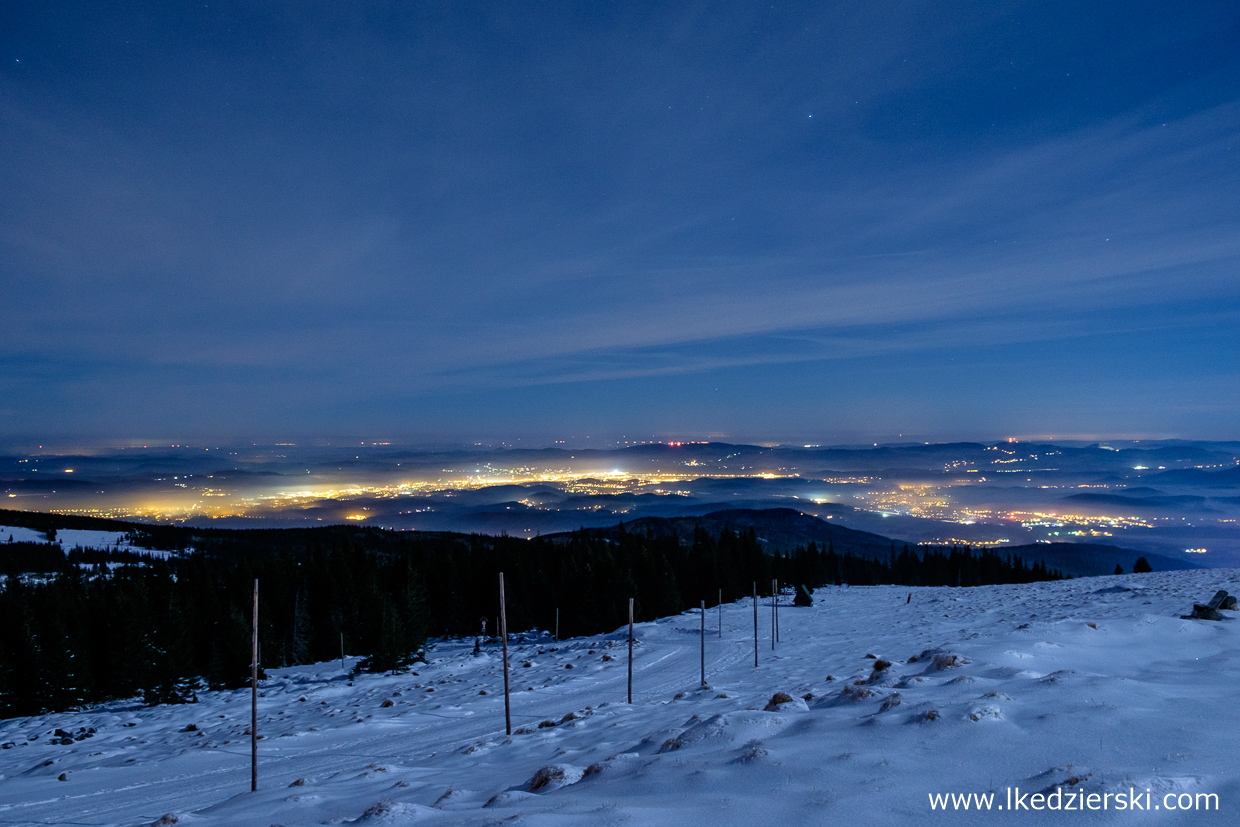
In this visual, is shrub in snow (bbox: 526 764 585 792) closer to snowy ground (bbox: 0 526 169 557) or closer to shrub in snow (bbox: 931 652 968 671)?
shrub in snow (bbox: 931 652 968 671)

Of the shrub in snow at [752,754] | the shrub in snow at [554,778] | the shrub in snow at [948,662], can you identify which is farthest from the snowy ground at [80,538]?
the shrub in snow at [752,754]

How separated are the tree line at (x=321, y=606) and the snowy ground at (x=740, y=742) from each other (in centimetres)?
1321

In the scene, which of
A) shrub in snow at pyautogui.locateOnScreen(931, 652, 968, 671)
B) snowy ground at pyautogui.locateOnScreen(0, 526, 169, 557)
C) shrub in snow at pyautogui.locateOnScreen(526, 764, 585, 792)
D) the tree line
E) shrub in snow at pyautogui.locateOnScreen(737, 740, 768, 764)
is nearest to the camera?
shrub in snow at pyautogui.locateOnScreen(737, 740, 768, 764)

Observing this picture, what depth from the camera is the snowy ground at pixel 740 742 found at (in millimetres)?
7137

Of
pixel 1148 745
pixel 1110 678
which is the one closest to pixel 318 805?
pixel 1148 745

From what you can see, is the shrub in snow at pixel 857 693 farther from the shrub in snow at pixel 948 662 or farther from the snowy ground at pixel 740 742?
the shrub in snow at pixel 948 662

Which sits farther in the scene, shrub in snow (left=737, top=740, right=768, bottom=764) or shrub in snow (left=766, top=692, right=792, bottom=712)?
shrub in snow (left=766, top=692, right=792, bottom=712)

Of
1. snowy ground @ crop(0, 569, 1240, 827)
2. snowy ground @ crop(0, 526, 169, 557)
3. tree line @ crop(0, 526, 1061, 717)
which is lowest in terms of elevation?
snowy ground @ crop(0, 526, 169, 557)

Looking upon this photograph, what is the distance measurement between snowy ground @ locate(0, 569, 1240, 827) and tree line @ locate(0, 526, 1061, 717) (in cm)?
1321

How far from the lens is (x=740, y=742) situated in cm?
1028

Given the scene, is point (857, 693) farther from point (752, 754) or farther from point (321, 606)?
point (321, 606)

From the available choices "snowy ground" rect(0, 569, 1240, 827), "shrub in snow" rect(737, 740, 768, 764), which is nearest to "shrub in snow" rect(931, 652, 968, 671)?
"snowy ground" rect(0, 569, 1240, 827)

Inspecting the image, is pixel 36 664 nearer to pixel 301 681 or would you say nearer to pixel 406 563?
pixel 301 681

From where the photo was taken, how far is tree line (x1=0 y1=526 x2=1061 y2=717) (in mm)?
47344
